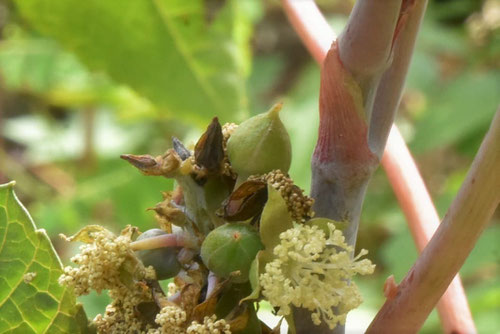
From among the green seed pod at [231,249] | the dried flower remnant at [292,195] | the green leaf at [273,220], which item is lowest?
the green seed pod at [231,249]

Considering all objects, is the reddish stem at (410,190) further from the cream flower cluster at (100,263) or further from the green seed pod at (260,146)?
the cream flower cluster at (100,263)

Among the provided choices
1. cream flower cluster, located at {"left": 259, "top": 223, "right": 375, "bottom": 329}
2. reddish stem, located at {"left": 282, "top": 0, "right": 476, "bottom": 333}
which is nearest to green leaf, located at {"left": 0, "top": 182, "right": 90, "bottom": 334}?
cream flower cluster, located at {"left": 259, "top": 223, "right": 375, "bottom": 329}

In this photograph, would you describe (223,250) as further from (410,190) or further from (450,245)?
(410,190)

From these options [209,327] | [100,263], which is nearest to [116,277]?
[100,263]

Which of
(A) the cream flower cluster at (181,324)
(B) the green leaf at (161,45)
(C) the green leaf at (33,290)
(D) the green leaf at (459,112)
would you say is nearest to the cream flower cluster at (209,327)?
(A) the cream flower cluster at (181,324)

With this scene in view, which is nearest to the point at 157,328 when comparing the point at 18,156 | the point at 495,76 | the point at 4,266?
the point at 4,266
